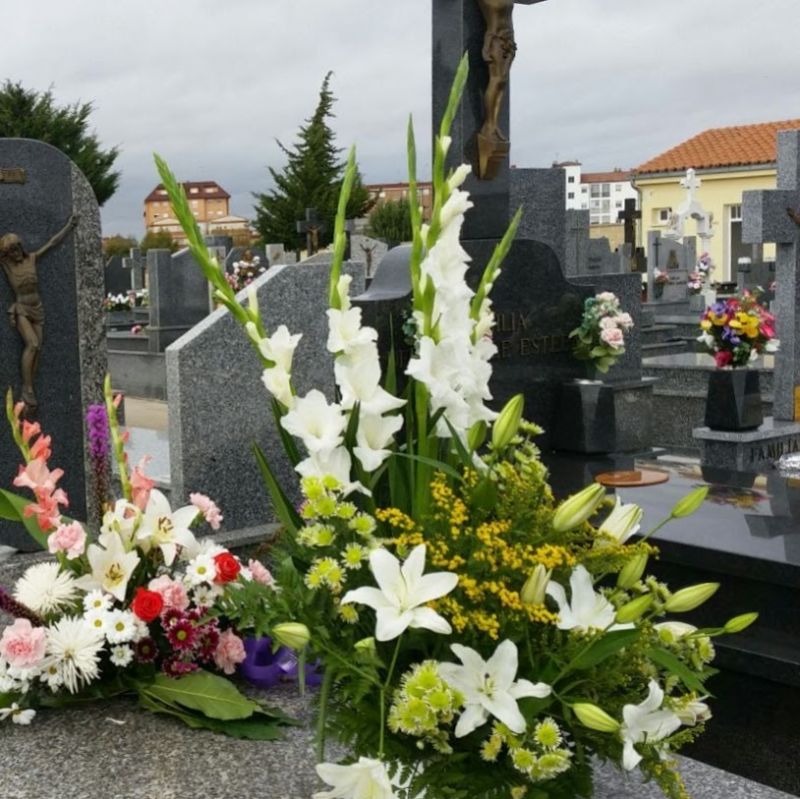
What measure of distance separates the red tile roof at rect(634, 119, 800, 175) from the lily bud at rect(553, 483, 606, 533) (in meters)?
32.8

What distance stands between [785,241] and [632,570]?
6.73 m

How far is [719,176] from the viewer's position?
33.9 m

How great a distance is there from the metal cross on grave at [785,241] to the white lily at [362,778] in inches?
268

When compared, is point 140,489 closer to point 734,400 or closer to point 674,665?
point 674,665

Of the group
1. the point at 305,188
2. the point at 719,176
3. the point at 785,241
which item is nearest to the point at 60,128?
the point at 305,188

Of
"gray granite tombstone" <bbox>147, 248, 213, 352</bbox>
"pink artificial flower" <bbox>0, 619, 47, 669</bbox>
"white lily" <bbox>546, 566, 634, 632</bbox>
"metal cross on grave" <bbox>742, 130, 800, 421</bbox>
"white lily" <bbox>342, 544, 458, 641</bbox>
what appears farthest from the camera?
"gray granite tombstone" <bbox>147, 248, 213, 352</bbox>

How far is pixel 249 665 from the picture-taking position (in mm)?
2740

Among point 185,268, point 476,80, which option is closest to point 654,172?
point 185,268

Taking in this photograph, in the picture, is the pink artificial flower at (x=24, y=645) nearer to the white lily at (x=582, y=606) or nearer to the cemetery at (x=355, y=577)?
the cemetery at (x=355, y=577)

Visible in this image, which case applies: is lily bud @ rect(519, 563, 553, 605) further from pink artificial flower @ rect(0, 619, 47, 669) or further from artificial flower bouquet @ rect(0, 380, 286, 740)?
pink artificial flower @ rect(0, 619, 47, 669)

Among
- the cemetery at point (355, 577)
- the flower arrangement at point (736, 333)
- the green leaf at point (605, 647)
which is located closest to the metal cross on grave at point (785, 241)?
the flower arrangement at point (736, 333)

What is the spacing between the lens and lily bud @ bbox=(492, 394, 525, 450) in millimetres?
1713

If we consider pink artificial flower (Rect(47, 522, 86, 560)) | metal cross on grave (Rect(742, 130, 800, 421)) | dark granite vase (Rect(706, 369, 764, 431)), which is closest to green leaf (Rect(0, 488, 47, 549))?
pink artificial flower (Rect(47, 522, 86, 560))

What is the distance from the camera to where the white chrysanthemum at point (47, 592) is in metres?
2.51
